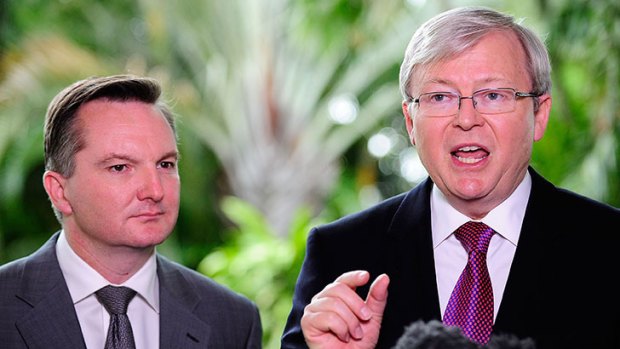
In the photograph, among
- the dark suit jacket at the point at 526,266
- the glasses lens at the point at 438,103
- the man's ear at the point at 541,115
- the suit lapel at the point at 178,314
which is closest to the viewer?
the dark suit jacket at the point at 526,266

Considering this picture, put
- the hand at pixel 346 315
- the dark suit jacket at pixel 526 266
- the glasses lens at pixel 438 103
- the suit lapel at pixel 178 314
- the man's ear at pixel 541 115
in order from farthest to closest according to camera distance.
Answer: the suit lapel at pixel 178 314 → the man's ear at pixel 541 115 → the glasses lens at pixel 438 103 → the dark suit jacket at pixel 526 266 → the hand at pixel 346 315

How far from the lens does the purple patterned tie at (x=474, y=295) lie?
2.26 meters

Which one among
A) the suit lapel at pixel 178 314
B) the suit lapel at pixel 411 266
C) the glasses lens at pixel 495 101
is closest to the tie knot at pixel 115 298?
the suit lapel at pixel 178 314

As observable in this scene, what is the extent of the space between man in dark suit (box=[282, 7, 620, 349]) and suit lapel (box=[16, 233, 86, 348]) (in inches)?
31.7

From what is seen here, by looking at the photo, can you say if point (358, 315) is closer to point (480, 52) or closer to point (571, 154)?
point (480, 52)

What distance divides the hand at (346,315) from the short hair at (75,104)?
122cm

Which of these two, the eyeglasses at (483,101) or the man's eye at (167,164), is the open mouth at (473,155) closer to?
the eyeglasses at (483,101)

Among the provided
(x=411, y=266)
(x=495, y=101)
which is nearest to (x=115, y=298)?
(x=411, y=266)

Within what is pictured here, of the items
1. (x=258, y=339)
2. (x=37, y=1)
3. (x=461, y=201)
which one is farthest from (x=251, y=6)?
(x=461, y=201)

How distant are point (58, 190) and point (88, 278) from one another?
0.32m

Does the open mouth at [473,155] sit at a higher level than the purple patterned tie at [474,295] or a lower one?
higher

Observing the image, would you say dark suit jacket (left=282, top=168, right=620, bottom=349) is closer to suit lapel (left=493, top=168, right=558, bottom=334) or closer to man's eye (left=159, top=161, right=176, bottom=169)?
suit lapel (left=493, top=168, right=558, bottom=334)

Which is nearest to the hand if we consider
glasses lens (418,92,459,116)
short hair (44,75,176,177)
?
glasses lens (418,92,459,116)

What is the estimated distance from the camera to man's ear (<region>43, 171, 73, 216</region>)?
120 inches
